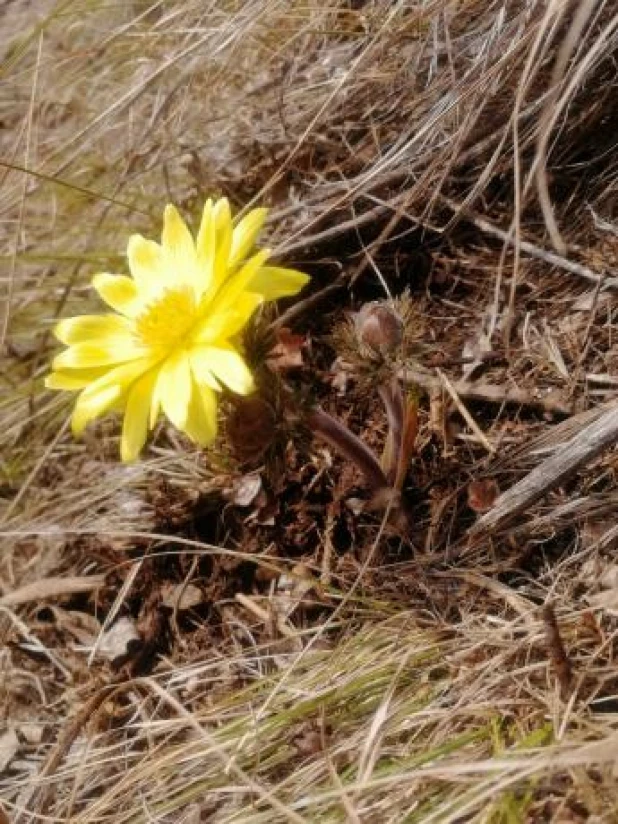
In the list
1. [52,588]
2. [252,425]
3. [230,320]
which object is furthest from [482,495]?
[52,588]

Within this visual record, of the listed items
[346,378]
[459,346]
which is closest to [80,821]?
[346,378]

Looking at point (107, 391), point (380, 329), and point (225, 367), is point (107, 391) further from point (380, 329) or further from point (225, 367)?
point (380, 329)

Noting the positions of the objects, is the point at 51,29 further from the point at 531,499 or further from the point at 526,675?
the point at 526,675

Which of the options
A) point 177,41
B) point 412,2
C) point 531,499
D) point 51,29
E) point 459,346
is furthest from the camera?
point 51,29

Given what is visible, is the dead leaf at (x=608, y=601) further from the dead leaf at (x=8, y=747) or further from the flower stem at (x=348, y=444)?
the dead leaf at (x=8, y=747)

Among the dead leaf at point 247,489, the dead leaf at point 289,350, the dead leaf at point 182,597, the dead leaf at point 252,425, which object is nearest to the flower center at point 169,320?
the dead leaf at point 252,425

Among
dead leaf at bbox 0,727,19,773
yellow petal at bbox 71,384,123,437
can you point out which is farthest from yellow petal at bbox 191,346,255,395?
dead leaf at bbox 0,727,19,773

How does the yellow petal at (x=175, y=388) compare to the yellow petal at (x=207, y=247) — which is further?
the yellow petal at (x=207, y=247)
